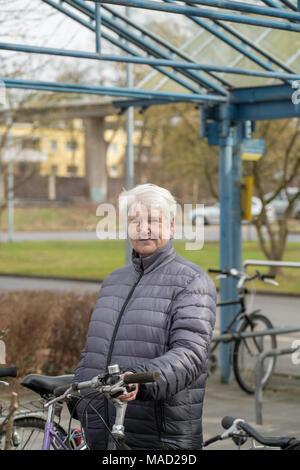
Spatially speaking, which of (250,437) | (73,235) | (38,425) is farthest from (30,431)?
(73,235)

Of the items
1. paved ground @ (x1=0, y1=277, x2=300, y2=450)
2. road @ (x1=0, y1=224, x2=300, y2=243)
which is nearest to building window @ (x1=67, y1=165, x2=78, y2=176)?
road @ (x1=0, y1=224, x2=300, y2=243)

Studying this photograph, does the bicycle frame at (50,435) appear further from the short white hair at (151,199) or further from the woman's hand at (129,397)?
the short white hair at (151,199)

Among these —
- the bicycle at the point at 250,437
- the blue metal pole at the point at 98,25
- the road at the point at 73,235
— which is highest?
the blue metal pole at the point at 98,25

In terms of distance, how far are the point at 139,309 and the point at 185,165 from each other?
18365 mm

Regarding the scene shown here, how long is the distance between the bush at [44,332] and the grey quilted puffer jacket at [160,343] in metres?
4.68

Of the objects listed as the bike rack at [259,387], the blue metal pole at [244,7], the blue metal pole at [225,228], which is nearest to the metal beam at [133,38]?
the blue metal pole at [225,228]

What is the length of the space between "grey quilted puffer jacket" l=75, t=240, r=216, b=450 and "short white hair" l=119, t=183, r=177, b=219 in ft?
0.47

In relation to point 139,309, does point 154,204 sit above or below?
above

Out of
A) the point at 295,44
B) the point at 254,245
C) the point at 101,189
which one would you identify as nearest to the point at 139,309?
the point at 295,44

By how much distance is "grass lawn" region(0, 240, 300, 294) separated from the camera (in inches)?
855

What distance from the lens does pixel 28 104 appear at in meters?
19.6

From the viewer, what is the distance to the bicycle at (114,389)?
292 cm

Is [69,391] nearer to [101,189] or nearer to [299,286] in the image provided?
[299,286]

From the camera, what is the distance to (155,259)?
3.41 meters
